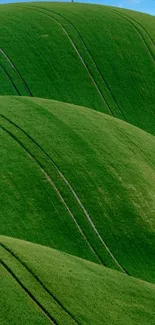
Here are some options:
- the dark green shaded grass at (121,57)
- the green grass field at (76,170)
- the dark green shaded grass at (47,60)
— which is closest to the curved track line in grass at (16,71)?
the green grass field at (76,170)

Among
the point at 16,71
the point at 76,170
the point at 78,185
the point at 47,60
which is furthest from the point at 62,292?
the point at 47,60

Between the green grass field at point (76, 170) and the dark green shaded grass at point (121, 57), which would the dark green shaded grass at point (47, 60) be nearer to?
the green grass field at point (76, 170)

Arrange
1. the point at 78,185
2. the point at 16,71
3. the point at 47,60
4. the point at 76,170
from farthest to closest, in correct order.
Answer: the point at 47,60
the point at 16,71
the point at 76,170
the point at 78,185

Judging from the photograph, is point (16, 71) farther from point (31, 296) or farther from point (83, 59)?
point (31, 296)

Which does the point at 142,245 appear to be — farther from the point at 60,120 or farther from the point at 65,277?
the point at 60,120

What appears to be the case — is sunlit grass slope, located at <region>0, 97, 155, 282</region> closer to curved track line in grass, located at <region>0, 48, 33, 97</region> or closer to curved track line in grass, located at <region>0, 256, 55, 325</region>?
curved track line in grass, located at <region>0, 256, 55, 325</region>
